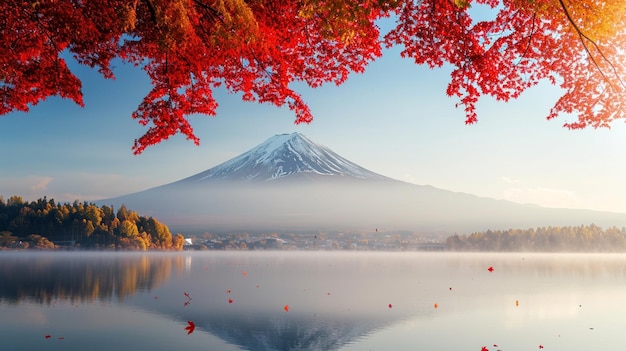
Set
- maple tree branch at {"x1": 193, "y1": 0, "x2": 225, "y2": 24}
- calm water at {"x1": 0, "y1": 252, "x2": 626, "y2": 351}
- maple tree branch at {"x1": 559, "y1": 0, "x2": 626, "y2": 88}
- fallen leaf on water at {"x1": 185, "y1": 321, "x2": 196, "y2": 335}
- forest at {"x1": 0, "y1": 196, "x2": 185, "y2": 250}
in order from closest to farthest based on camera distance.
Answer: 1. maple tree branch at {"x1": 559, "y1": 0, "x2": 626, "y2": 88}
2. maple tree branch at {"x1": 193, "y1": 0, "x2": 225, "y2": 24}
3. calm water at {"x1": 0, "y1": 252, "x2": 626, "y2": 351}
4. fallen leaf on water at {"x1": 185, "y1": 321, "x2": 196, "y2": 335}
5. forest at {"x1": 0, "y1": 196, "x2": 185, "y2": 250}

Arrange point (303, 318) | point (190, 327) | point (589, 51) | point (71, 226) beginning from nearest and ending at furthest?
point (589, 51) → point (190, 327) → point (303, 318) → point (71, 226)

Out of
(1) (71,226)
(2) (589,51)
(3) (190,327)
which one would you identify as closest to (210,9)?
(2) (589,51)

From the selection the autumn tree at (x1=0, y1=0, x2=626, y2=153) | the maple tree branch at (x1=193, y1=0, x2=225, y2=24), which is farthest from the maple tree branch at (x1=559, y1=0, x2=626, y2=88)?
the maple tree branch at (x1=193, y1=0, x2=225, y2=24)

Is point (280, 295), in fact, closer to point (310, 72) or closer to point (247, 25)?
point (310, 72)

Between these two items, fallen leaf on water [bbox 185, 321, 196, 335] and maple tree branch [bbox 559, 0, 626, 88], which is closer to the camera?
maple tree branch [bbox 559, 0, 626, 88]

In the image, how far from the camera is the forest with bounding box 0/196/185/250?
9862 centimetres

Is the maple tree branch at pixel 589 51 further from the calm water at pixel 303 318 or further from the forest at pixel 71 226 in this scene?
the forest at pixel 71 226

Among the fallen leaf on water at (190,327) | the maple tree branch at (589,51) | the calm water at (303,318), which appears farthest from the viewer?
the fallen leaf on water at (190,327)

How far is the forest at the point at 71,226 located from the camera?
324ft

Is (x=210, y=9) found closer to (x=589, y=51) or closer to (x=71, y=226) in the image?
(x=589, y=51)

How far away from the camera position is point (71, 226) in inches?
3871

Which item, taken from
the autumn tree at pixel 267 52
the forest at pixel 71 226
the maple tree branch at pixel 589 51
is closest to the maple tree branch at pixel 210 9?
the autumn tree at pixel 267 52

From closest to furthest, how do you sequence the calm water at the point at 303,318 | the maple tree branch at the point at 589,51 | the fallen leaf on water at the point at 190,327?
the maple tree branch at the point at 589,51, the calm water at the point at 303,318, the fallen leaf on water at the point at 190,327

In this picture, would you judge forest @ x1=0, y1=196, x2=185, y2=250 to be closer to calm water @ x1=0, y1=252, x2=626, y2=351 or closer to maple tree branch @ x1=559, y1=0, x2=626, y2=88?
calm water @ x1=0, y1=252, x2=626, y2=351
